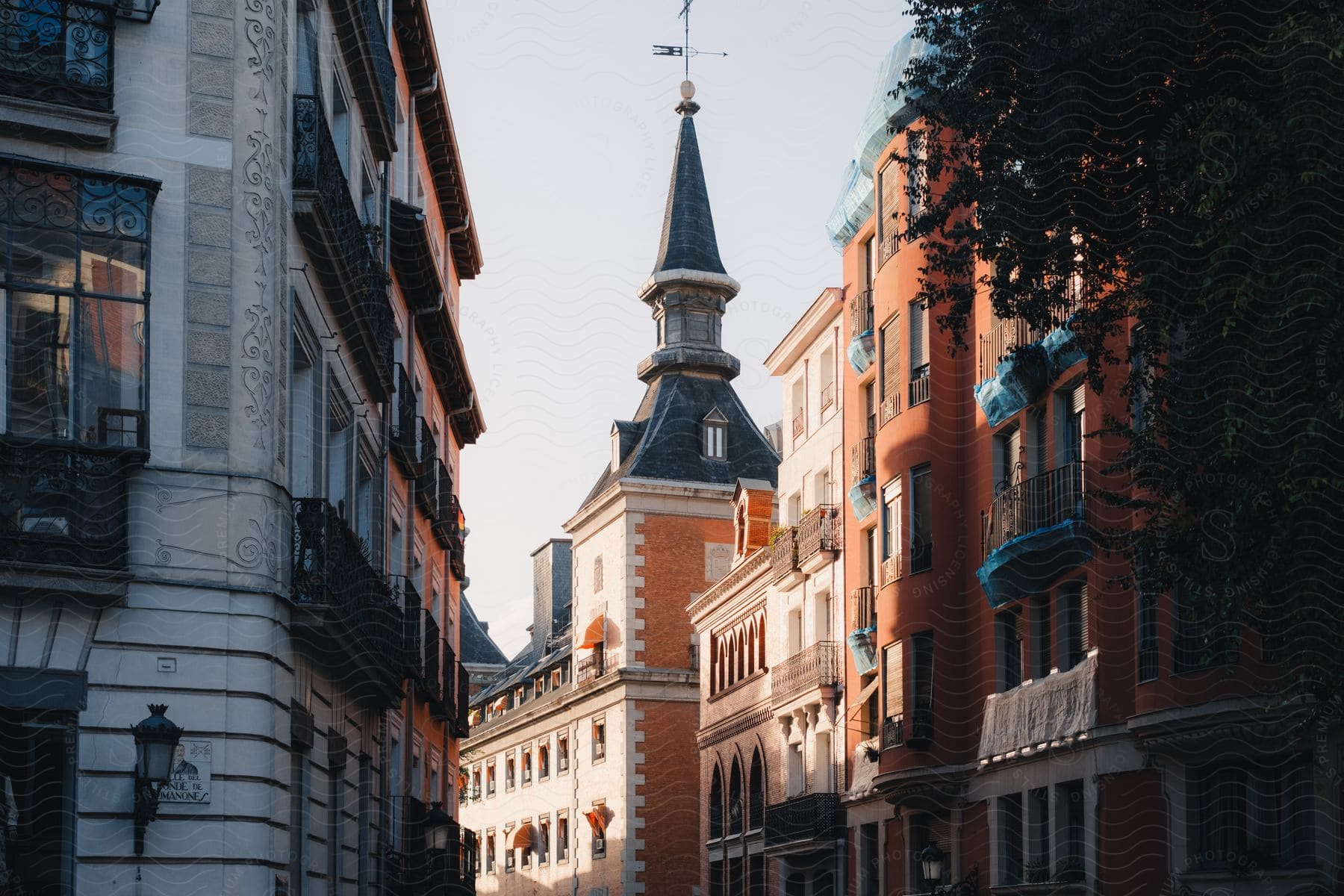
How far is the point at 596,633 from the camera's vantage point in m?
55.1

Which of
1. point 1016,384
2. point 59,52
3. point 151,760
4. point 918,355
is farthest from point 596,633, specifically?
point 151,760

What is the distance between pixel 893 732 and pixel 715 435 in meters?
27.8

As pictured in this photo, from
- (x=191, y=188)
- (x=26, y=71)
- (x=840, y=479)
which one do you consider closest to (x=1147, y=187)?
(x=191, y=188)

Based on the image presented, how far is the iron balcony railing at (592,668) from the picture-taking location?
2160 inches

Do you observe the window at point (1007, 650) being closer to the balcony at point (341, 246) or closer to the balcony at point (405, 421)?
the balcony at point (405, 421)

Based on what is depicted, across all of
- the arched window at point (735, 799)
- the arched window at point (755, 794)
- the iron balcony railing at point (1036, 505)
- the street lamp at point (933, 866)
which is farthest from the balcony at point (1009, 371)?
the arched window at point (735, 799)

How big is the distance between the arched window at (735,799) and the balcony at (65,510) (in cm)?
3096

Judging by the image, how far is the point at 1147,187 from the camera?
14.6 meters

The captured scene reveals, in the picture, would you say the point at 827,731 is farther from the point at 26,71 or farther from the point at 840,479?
the point at 26,71

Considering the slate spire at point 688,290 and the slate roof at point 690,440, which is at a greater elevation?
the slate spire at point 688,290

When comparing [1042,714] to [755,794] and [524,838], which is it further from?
[524,838]

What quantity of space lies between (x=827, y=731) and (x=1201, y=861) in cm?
1590

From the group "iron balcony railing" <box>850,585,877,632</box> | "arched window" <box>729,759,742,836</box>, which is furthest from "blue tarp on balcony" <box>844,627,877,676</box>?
"arched window" <box>729,759,742,836</box>

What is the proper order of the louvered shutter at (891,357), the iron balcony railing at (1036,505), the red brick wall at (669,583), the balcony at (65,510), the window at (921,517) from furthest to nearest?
the red brick wall at (669,583) < the louvered shutter at (891,357) < the window at (921,517) < the iron balcony railing at (1036,505) < the balcony at (65,510)
